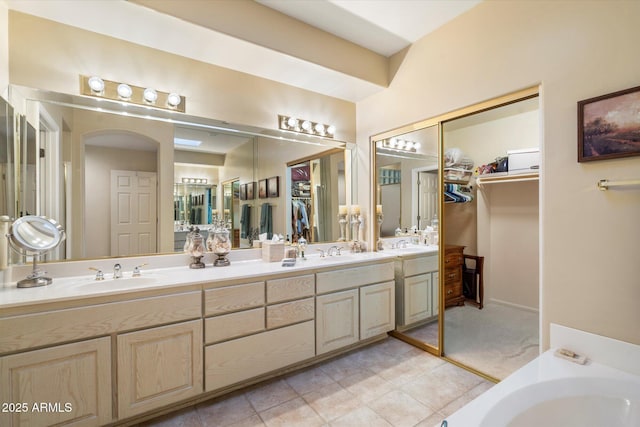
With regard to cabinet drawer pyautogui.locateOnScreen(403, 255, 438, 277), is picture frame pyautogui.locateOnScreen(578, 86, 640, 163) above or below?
above

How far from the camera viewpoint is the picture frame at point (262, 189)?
2612 mm

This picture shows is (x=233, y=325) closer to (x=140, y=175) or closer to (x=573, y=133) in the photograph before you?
(x=140, y=175)

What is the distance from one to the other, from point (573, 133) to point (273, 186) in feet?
7.18

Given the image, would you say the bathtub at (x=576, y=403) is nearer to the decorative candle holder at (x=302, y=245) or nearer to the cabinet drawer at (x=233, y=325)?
the cabinet drawer at (x=233, y=325)

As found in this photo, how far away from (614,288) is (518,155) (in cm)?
110

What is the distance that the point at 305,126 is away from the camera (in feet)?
9.32

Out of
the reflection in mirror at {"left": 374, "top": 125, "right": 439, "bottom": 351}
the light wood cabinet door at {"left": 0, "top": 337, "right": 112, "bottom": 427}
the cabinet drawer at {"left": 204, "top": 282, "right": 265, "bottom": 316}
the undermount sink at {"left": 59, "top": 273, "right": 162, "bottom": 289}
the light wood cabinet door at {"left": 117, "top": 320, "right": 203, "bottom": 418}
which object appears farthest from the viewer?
the reflection in mirror at {"left": 374, "top": 125, "right": 439, "bottom": 351}

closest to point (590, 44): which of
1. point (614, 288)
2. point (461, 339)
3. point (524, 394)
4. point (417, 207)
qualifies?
point (614, 288)

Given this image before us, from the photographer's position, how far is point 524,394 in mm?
1293

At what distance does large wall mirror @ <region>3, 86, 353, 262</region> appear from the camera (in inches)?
71.1

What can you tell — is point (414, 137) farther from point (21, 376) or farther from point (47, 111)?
point (21, 376)

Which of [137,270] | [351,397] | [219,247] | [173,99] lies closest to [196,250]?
[219,247]

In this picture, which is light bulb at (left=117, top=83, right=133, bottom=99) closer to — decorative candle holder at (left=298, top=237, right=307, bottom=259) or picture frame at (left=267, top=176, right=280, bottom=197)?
picture frame at (left=267, top=176, right=280, bottom=197)

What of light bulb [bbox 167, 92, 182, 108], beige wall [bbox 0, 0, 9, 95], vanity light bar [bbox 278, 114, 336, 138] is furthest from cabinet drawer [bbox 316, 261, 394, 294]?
beige wall [bbox 0, 0, 9, 95]
